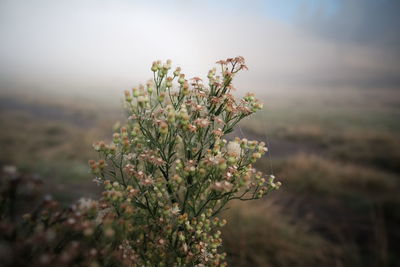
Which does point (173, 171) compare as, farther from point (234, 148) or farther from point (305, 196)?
point (305, 196)

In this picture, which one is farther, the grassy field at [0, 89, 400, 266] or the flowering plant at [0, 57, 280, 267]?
the grassy field at [0, 89, 400, 266]

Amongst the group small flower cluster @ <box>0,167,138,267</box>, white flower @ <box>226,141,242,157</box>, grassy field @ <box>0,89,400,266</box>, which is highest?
white flower @ <box>226,141,242,157</box>

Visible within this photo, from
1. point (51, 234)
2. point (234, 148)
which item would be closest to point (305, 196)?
point (234, 148)

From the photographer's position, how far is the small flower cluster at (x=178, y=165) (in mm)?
1606

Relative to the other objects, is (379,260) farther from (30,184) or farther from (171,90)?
(30,184)

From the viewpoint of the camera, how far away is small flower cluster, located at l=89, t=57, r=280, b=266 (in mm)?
1606

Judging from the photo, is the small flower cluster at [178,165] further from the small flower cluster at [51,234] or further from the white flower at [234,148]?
the small flower cluster at [51,234]

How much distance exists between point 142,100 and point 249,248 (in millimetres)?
4371

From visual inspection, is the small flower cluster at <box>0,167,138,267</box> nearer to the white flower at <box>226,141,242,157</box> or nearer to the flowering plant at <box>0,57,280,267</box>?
the flowering plant at <box>0,57,280,267</box>

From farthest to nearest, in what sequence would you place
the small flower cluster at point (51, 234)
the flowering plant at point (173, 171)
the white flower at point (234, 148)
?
the white flower at point (234, 148), the flowering plant at point (173, 171), the small flower cluster at point (51, 234)

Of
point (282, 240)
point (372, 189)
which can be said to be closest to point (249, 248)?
point (282, 240)

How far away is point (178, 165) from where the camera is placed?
160cm

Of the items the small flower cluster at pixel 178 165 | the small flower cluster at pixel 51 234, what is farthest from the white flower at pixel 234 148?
the small flower cluster at pixel 51 234

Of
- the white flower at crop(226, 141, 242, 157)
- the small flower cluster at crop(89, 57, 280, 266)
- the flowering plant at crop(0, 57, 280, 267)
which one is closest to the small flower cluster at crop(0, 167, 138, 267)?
the flowering plant at crop(0, 57, 280, 267)
